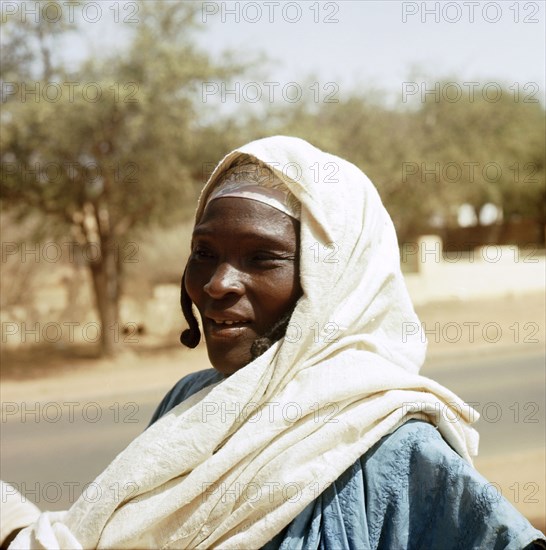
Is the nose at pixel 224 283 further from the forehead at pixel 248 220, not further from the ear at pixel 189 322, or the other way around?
the ear at pixel 189 322

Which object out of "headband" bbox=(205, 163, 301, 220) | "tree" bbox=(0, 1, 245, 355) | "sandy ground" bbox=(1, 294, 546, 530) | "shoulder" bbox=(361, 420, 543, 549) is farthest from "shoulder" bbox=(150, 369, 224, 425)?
"tree" bbox=(0, 1, 245, 355)

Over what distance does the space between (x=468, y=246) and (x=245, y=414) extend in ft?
107

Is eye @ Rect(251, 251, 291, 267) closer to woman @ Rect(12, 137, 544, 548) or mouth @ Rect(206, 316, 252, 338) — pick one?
woman @ Rect(12, 137, 544, 548)

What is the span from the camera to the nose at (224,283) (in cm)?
176

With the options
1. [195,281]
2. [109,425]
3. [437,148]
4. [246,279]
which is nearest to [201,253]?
[195,281]

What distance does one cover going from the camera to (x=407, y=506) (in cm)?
157

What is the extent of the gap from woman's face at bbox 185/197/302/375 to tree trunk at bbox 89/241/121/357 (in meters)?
14.2

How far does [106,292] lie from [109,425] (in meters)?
6.15

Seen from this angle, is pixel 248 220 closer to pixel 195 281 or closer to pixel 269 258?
pixel 269 258

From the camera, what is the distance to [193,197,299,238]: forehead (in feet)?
5.90

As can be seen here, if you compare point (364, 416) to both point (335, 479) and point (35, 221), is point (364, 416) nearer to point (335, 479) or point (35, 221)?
point (335, 479)

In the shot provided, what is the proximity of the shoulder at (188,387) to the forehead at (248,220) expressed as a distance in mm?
428

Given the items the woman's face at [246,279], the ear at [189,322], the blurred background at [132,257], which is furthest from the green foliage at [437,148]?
the woman's face at [246,279]

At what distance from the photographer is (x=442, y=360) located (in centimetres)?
1359
